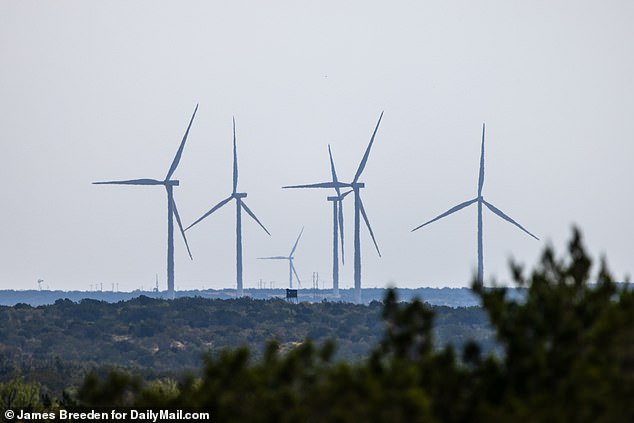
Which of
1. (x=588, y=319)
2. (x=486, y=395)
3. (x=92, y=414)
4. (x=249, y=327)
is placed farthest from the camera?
(x=249, y=327)

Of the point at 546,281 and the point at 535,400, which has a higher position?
the point at 546,281

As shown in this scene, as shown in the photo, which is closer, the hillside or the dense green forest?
the dense green forest

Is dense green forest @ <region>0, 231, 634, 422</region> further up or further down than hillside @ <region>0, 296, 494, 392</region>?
further down

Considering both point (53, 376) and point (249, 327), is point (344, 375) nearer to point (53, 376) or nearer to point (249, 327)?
point (53, 376)

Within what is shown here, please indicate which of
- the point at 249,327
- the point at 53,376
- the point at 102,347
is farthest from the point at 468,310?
the point at 53,376

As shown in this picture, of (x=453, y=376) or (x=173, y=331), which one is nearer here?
(x=453, y=376)

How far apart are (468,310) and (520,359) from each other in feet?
528

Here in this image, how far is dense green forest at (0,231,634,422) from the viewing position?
3022cm

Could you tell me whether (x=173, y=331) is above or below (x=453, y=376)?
above

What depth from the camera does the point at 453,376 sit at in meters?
33.1

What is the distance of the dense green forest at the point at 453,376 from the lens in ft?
99.1

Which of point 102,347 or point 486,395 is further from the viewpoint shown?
point 102,347

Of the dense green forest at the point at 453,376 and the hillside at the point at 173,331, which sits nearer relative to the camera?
the dense green forest at the point at 453,376

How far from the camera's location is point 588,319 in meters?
37.2
